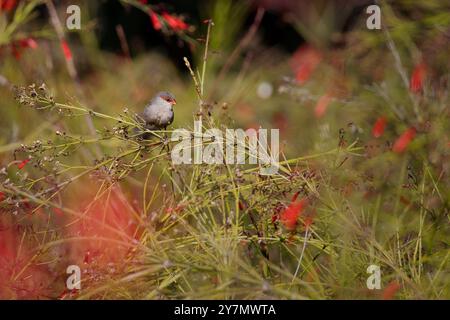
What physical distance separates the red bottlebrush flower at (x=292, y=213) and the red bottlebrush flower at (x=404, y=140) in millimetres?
1034

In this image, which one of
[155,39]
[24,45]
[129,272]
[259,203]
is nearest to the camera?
[129,272]

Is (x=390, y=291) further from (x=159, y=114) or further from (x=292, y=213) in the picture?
(x=159, y=114)

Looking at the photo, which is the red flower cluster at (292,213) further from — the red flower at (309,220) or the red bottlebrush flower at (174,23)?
the red bottlebrush flower at (174,23)

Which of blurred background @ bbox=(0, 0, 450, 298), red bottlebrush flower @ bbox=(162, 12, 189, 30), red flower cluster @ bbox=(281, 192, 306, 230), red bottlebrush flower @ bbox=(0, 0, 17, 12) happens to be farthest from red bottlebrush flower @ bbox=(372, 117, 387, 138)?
red bottlebrush flower @ bbox=(0, 0, 17, 12)

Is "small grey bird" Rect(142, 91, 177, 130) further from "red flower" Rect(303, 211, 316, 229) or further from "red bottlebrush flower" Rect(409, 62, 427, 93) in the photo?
"red bottlebrush flower" Rect(409, 62, 427, 93)

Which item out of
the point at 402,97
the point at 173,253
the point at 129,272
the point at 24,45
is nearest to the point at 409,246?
the point at 173,253

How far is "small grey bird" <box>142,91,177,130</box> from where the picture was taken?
236 centimetres

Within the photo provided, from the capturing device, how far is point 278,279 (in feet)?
6.48

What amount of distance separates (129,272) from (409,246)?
80cm

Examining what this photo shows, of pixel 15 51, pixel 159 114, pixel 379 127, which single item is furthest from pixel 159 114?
pixel 15 51

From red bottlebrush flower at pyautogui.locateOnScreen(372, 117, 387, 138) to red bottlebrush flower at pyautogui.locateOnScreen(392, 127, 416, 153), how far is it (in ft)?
0.37

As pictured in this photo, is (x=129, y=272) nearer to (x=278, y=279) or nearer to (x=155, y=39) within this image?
(x=278, y=279)

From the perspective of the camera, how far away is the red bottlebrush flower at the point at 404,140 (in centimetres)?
289

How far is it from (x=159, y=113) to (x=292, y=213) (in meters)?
0.68
